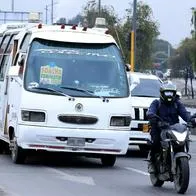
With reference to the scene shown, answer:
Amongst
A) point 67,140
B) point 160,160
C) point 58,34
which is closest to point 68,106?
point 67,140

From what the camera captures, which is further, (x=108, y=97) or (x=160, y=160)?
(x=108, y=97)

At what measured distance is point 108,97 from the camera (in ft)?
51.1

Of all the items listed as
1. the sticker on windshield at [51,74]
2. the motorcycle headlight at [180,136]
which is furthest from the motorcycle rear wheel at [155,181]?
the sticker on windshield at [51,74]

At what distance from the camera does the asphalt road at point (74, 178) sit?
12.3 metres

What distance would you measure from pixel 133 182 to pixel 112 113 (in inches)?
80.8

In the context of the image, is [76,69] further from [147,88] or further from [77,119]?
[147,88]

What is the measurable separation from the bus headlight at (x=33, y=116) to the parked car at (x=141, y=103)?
123 inches

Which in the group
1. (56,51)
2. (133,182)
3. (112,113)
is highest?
(56,51)

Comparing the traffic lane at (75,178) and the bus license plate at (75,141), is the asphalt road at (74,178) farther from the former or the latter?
the bus license plate at (75,141)

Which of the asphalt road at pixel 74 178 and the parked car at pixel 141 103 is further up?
the parked car at pixel 141 103

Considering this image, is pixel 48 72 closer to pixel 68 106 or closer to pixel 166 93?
pixel 68 106

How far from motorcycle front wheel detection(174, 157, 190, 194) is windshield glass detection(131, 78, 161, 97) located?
289 inches

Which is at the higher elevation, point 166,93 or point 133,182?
point 166,93

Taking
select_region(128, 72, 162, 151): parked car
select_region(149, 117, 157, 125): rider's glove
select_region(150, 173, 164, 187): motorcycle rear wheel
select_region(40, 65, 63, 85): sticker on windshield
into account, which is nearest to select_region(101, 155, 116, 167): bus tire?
select_region(128, 72, 162, 151): parked car
